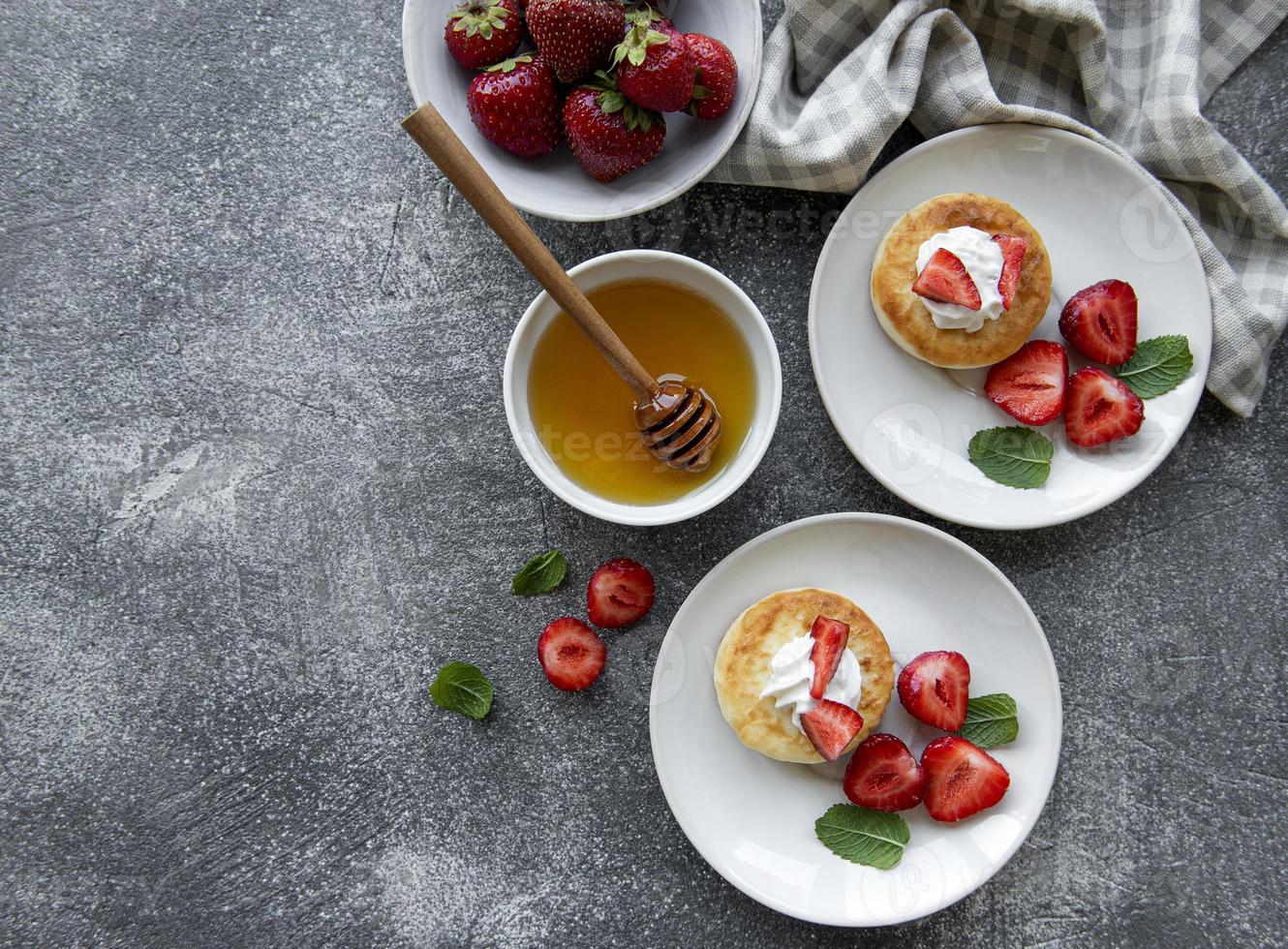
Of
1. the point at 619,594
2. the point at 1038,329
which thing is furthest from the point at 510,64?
the point at 1038,329

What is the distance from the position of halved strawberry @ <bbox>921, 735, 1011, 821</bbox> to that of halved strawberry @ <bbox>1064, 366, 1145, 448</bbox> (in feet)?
1.66

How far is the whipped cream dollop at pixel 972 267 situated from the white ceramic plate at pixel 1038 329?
92mm

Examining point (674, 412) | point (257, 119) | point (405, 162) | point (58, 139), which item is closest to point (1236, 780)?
point (674, 412)

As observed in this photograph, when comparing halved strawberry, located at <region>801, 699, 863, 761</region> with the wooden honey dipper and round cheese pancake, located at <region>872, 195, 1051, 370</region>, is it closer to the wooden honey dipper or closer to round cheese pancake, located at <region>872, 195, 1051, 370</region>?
the wooden honey dipper

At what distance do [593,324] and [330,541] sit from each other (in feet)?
1.98

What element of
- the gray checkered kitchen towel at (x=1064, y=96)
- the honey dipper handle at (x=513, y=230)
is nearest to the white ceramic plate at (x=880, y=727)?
the honey dipper handle at (x=513, y=230)

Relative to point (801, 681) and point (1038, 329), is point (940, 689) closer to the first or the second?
point (801, 681)

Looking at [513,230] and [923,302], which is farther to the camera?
[923,302]

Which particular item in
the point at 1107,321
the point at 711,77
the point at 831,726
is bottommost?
the point at 831,726

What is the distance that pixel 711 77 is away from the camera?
1180 mm

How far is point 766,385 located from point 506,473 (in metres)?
0.46

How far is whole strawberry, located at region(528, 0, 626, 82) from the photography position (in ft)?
3.71

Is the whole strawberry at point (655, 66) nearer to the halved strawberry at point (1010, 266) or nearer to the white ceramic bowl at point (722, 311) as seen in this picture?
the white ceramic bowl at point (722, 311)

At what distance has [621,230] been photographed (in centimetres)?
139
